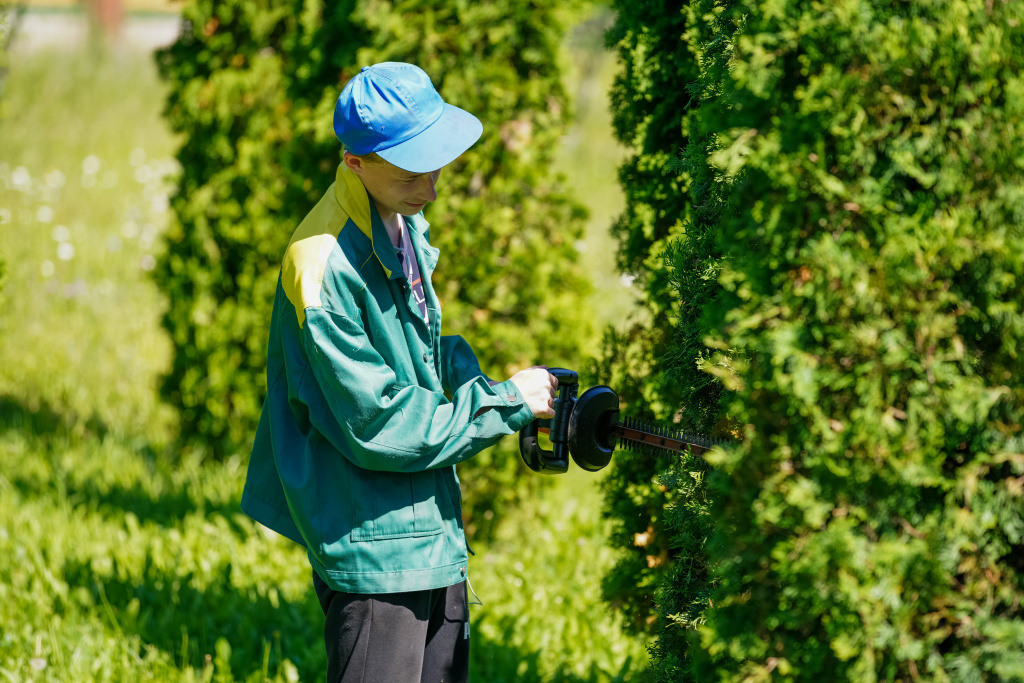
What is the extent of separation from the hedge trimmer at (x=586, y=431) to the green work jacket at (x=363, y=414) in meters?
0.14

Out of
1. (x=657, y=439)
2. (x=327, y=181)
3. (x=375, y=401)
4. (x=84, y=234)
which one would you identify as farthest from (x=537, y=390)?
(x=84, y=234)

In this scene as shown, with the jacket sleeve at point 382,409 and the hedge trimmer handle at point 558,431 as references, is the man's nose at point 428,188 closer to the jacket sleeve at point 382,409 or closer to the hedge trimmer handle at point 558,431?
the jacket sleeve at point 382,409

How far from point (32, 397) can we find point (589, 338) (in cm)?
392

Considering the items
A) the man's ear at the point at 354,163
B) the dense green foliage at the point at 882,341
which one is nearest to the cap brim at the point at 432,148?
the man's ear at the point at 354,163

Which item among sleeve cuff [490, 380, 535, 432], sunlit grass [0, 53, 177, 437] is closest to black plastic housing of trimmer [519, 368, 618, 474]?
sleeve cuff [490, 380, 535, 432]

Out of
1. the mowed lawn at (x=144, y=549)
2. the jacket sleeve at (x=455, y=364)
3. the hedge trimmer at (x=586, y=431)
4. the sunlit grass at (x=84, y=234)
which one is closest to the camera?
the hedge trimmer at (x=586, y=431)

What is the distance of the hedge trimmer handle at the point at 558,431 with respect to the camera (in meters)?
2.18

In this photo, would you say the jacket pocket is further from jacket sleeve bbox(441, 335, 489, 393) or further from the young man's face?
the young man's face

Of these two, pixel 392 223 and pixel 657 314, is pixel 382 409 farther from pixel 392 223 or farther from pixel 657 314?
pixel 657 314

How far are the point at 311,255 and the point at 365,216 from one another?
19cm

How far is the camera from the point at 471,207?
13.7 ft

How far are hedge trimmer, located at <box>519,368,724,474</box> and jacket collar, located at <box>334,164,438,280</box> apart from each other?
0.52 m

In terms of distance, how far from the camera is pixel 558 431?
218cm

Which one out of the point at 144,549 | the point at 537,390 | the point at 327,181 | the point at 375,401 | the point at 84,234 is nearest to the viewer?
the point at 375,401
